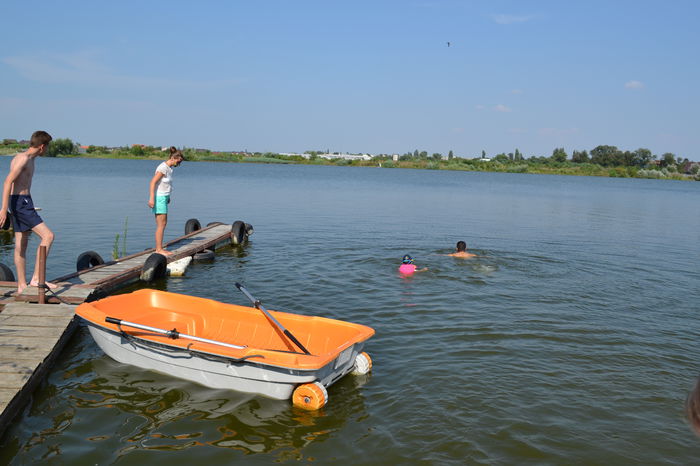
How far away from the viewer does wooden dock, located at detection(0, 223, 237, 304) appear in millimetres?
8758

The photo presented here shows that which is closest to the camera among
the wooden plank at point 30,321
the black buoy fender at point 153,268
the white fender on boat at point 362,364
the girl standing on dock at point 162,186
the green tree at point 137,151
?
the white fender on boat at point 362,364

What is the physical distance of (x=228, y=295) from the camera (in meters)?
11.2

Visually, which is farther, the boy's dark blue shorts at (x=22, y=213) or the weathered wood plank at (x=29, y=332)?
the boy's dark blue shorts at (x=22, y=213)

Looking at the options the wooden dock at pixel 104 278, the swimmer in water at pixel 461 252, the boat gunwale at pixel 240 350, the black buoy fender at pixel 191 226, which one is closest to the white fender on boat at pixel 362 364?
the boat gunwale at pixel 240 350

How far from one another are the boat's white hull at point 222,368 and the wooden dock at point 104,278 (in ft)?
6.22

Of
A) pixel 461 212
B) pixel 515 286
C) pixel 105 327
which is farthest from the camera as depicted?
pixel 461 212

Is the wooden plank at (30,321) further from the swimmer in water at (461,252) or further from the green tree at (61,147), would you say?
the green tree at (61,147)

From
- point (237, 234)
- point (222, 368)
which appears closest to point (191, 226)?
point (237, 234)

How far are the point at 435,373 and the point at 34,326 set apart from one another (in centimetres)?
570

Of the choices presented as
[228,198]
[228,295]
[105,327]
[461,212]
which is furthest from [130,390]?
[228,198]

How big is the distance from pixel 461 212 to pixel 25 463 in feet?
87.2

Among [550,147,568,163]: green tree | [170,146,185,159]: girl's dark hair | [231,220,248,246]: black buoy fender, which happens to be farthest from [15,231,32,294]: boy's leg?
[550,147,568,163]: green tree

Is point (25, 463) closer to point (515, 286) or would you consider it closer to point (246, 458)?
point (246, 458)

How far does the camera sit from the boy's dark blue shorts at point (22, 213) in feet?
26.3
